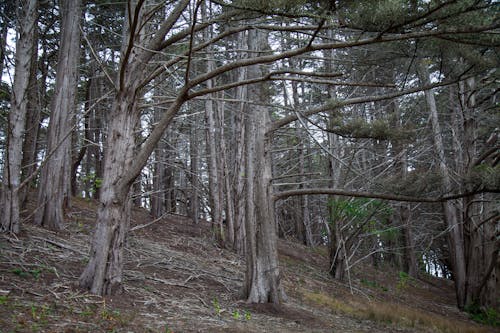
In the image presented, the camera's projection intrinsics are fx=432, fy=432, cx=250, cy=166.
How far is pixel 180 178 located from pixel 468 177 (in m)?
18.6

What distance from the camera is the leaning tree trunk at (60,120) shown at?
337 inches

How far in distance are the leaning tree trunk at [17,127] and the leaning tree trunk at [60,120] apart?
1.72 meters

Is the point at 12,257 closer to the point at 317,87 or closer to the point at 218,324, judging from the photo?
the point at 218,324

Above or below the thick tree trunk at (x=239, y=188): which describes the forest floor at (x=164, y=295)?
below

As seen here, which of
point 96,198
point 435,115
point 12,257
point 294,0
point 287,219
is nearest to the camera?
point 294,0

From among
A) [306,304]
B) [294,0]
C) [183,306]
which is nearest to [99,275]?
[183,306]

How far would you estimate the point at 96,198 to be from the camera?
16.2 metres

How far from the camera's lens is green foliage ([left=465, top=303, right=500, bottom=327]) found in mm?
11470

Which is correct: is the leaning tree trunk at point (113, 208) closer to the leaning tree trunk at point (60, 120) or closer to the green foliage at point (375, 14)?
the green foliage at point (375, 14)

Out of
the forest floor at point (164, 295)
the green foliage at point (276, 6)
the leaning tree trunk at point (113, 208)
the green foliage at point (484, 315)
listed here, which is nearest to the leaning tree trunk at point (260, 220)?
the forest floor at point (164, 295)

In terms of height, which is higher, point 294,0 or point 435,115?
point 435,115


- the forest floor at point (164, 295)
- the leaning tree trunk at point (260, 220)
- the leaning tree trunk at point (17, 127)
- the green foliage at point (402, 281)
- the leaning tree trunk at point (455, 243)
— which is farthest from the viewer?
the green foliage at point (402, 281)

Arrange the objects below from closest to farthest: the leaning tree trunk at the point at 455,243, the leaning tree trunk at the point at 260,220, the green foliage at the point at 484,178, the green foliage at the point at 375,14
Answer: the green foliage at the point at 375,14, the green foliage at the point at 484,178, the leaning tree trunk at the point at 260,220, the leaning tree trunk at the point at 455,243

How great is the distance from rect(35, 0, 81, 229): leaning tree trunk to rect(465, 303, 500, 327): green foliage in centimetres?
1098
